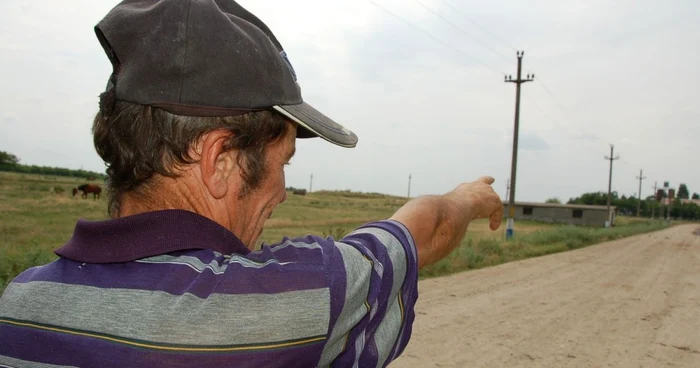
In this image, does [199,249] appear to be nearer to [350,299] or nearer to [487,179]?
[350,299]

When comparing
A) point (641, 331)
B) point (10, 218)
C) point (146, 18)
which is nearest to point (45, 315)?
point (146, 18)

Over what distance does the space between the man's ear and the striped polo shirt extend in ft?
0.41

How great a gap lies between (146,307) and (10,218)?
27340mm

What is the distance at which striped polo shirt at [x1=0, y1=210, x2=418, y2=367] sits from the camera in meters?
0.97

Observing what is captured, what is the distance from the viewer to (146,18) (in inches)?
43.8

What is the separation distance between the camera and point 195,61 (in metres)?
1.06

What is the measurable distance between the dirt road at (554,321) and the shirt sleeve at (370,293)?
4.75m

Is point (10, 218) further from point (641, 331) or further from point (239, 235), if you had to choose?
point (239, 235)

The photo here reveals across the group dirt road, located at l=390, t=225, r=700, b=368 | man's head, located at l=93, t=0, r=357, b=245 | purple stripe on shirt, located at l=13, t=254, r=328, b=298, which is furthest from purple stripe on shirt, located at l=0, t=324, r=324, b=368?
dirt road, located at l=390, t=225, r=700, b=368

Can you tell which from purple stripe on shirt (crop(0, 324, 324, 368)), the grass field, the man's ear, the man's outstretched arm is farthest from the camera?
the grass field

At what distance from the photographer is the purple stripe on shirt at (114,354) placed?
0.96 m

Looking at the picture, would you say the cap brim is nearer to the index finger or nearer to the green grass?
the index finger

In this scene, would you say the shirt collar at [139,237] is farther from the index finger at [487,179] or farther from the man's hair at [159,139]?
the index finger at [487,179]

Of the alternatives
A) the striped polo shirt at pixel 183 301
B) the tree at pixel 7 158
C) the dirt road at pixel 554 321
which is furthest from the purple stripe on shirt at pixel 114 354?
the tree at pixel 7 158
